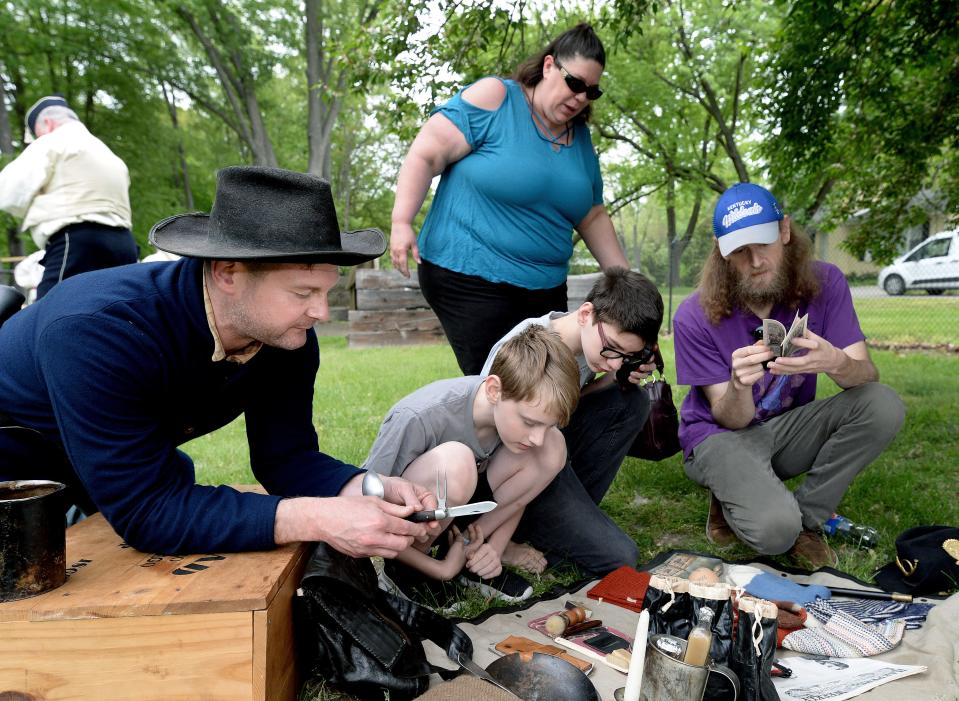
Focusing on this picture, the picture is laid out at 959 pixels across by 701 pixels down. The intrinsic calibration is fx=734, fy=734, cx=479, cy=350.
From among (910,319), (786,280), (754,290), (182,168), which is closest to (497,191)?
(754,290)

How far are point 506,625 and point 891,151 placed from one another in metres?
5.02

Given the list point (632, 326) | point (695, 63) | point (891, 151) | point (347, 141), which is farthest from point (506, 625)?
point (347, 141)

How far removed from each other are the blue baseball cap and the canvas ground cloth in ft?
4.46

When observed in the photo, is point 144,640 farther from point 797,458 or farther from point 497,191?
point 797,458

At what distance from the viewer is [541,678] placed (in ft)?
6.31

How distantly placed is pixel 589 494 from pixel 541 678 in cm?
145

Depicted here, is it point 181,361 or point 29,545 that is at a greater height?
point 181,361

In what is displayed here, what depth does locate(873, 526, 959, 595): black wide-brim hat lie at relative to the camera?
2.60 metres

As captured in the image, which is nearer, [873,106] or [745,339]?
[745,339]

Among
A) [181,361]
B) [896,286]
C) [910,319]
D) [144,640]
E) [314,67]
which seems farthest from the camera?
[896,286]

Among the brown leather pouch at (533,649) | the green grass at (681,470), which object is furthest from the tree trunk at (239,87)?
the brown leather pouch at (533,649)

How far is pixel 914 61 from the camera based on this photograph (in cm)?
460

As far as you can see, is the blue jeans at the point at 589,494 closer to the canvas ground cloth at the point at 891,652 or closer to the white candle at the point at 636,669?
the canvas ground cloth at the point at 891,652

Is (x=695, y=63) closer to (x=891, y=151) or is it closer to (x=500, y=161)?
(x=891, y=151)
